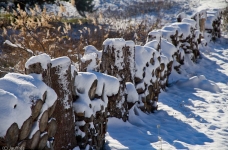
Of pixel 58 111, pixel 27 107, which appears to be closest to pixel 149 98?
pixel 58 111

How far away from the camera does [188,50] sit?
7.67m

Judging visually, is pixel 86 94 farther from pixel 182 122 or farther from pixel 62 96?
pixel 182 122

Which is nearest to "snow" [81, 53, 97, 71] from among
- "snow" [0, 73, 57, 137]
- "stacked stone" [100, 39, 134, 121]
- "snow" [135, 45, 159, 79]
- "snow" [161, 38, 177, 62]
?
"stacked stone" [100, 39, 134, 121]

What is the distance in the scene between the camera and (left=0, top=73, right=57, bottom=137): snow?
1.77m

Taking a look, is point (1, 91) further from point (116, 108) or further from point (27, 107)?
point (116, 108)

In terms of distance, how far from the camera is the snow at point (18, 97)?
5.82ft

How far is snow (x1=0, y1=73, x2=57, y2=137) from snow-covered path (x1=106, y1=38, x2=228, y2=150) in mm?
1311

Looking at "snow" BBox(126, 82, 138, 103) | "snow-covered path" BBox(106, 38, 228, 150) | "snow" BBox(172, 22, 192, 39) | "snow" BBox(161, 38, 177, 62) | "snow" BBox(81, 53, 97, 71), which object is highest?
"snow" BBox(172, 22, 192, 39)

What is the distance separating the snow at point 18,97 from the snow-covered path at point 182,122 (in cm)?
131

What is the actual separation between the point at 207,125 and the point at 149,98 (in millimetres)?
902

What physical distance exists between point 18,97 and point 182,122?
2881 mm

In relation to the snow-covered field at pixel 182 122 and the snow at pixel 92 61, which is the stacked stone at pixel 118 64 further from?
the snow at pixel 92 61

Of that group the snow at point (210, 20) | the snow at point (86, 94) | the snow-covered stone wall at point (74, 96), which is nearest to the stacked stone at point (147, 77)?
the snow-covered stone wall at point (74, 96)

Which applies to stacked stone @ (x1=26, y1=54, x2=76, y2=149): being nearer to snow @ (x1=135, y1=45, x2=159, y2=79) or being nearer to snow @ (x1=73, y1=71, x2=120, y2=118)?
snow @ (x1=73, y1=71, x2=120, y2=118)
